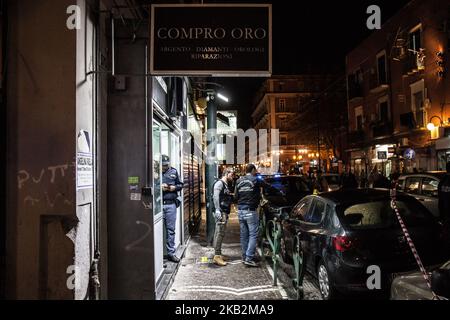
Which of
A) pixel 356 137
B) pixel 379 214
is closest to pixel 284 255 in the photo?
pixel 379 214

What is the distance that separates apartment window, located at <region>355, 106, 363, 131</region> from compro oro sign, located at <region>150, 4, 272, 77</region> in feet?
89.7

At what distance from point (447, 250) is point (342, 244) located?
156 centimetres

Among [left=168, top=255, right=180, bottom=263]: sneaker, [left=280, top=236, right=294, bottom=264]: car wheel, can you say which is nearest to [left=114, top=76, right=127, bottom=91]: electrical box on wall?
[left=168, top=255, right=180, bottom=263]: sneaker

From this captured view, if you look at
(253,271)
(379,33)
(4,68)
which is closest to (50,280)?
(4,68)

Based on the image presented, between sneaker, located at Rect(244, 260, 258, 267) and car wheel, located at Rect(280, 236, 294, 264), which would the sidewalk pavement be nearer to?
sneaker, located at Rect(244, 260, 258, 267)

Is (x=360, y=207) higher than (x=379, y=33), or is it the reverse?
(x=379, y=33)

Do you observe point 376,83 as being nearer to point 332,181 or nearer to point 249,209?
point 332,181

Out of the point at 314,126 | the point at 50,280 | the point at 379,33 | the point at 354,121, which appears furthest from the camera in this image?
the point at 314,126

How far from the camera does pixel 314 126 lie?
40.0 m

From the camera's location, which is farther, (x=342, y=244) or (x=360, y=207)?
(x=360, y=207)

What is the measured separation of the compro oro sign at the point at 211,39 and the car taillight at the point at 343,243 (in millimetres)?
2540

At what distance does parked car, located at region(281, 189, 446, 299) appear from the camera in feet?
17.6

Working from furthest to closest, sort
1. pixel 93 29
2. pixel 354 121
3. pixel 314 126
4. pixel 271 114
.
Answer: pixel 271 114 < pixel 314 126 < pixel 354 121 < pixel 93 29
